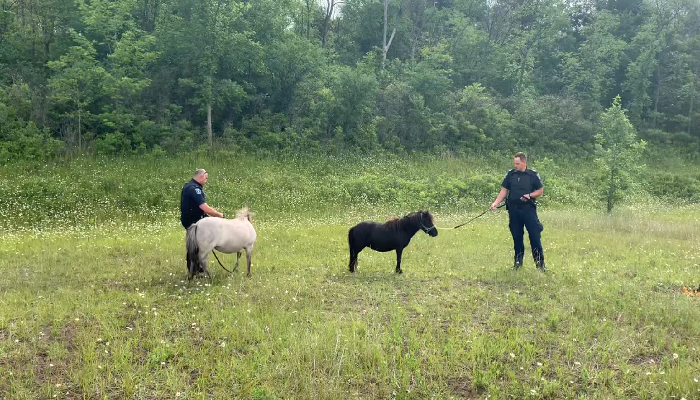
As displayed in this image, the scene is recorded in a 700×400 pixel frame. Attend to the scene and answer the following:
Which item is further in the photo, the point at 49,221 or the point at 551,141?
the point at 551,141

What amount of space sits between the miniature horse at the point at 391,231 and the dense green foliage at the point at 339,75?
56.8 ft

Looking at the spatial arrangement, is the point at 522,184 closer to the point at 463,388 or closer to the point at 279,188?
the point at 463,388

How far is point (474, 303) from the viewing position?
752 centimetres

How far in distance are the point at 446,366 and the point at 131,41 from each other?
85.9 feet

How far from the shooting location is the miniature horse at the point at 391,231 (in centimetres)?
935

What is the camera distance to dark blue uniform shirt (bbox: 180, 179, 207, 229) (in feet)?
29.3

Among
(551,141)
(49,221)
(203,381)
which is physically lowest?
(49,221)

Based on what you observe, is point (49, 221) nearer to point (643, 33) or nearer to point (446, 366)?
point (446, 366)

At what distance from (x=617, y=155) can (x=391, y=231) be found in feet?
54.5

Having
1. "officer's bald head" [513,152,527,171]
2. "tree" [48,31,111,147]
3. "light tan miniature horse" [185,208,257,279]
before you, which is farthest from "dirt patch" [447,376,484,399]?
"tree" [48,31,111,147]

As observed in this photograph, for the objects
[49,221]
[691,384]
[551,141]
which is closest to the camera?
[691,384]

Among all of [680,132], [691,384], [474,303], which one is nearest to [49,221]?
[474,303]

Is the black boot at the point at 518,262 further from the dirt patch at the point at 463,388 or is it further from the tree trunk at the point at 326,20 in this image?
the tree trunk at the point at 326,20

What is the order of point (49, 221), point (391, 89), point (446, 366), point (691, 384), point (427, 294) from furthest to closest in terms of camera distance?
point (391, 89)
point (49, 221)
point (427, 294)
point (446, 366)
point (691, 384)
